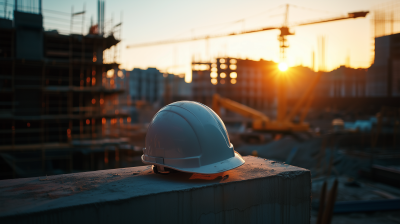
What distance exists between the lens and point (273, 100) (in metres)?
61.9

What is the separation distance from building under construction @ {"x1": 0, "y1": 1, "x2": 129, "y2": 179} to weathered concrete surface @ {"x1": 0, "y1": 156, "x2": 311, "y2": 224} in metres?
12.3

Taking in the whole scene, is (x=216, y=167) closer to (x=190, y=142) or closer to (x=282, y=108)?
(x=190, y=142)

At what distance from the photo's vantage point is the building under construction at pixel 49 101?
1441 cm

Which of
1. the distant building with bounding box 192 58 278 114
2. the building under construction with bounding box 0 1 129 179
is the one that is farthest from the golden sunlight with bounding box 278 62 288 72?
the distant building with bounding box 192 58 278 114

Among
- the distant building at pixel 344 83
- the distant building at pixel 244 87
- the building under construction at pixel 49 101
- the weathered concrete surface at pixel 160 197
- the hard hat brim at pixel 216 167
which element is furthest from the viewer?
the distant building at pixel 244 87

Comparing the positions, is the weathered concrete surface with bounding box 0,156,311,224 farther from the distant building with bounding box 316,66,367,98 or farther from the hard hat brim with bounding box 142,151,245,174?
the distant building with bounding box 316,66,367,98

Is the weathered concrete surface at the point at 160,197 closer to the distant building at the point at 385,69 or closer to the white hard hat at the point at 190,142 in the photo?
the white hard hat at the point at 190,142

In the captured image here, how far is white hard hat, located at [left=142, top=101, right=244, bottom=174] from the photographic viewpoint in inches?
140

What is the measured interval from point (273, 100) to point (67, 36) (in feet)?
171

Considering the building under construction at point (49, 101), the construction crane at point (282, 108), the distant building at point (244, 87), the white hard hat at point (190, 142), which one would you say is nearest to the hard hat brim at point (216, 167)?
the white hard hat at point (190, 142)

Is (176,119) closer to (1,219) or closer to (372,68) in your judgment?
(1,219)

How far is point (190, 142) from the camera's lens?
356cm

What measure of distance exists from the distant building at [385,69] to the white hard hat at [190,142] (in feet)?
76.6

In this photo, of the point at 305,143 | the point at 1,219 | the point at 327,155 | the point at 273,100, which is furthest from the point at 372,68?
the point at 273,100
